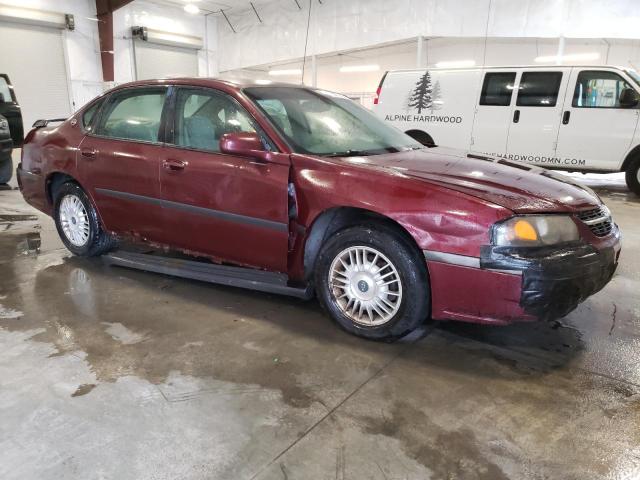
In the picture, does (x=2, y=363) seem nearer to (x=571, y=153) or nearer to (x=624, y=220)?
(x=624, y=220)

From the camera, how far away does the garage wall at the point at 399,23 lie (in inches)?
386

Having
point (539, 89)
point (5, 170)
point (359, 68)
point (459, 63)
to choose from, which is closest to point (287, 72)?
point (359, 68)

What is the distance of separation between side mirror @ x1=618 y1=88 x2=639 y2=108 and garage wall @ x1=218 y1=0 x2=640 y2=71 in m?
3.67

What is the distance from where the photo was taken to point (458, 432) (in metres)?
1.92

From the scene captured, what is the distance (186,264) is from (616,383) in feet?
8.71

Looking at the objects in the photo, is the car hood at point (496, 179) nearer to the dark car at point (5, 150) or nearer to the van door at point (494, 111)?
the van door at point (494, 111)

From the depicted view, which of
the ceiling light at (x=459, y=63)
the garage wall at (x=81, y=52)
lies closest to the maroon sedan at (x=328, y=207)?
the garage wall at (x=81, y=52)

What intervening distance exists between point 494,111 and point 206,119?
605 cm

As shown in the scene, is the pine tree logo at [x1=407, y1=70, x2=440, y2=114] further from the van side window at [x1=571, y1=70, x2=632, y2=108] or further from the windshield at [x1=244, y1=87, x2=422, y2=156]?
the windshield at [x1=244, y1=87, x2=422, y2=156]

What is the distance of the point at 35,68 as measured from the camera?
531 inches

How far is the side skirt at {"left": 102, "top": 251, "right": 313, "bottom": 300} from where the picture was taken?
296 cm

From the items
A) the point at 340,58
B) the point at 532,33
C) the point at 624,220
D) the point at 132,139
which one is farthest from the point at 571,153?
the point at 340,58

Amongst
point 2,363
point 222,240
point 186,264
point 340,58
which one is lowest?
point 2,363

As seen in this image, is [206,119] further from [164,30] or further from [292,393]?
[164,30]
